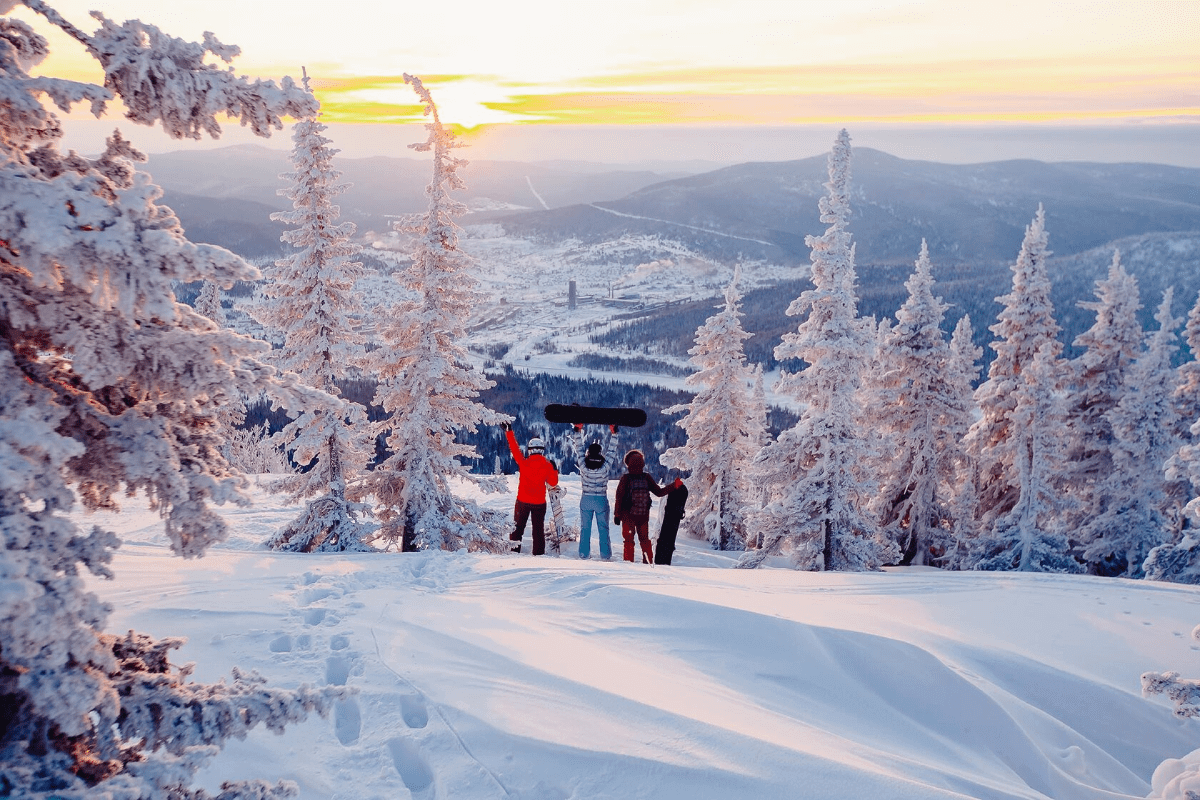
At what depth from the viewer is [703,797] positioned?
4.99 meters

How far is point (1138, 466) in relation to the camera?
22875 mm

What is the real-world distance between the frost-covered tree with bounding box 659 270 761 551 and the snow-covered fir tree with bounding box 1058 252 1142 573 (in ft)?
34.2

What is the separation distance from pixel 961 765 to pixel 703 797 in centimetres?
288

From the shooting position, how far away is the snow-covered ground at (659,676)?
17.1 feet

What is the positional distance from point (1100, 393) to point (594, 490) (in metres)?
19.4

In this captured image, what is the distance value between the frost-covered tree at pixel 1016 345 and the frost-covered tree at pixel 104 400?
2351 cm

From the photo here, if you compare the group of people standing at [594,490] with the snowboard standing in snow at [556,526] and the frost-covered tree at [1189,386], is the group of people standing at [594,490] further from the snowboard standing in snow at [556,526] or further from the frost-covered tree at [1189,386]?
the frost-covered tree at [1189,386]

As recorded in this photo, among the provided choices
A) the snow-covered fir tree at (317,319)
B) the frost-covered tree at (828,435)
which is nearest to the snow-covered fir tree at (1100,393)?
the frost-covered tree at (828,435)

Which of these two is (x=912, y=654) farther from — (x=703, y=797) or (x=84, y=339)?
(x=84, y=339)

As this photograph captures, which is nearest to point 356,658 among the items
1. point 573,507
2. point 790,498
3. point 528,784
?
point 528,784

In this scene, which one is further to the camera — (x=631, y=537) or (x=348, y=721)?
(x=631, y=537)

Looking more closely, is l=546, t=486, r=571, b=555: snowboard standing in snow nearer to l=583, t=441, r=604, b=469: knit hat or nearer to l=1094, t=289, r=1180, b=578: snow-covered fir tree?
l=583, t=441, r=604, b=469: knit hat

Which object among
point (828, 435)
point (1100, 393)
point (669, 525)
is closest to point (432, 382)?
point (669, 525)

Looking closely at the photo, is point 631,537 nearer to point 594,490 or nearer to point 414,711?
point 594,490
